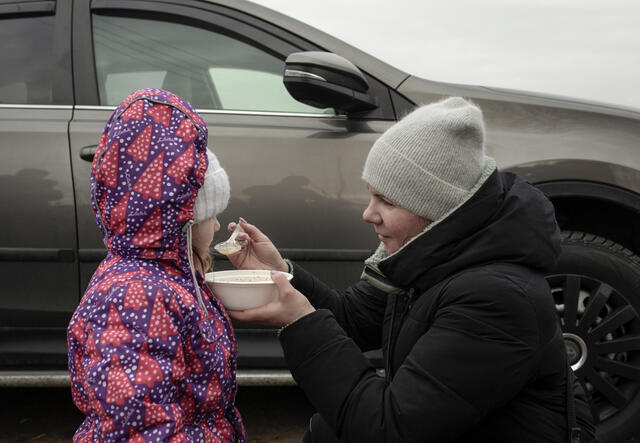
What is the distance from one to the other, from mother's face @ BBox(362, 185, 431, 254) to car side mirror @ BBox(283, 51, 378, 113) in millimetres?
930

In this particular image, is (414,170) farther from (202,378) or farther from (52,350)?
(52,350)

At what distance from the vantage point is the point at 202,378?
140 cm

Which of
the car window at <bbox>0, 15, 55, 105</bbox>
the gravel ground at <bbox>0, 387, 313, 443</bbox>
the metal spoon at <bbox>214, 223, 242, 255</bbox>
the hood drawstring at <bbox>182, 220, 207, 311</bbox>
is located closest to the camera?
the hood drawstring at <bbox>182, 220, 207, 311</bbox>

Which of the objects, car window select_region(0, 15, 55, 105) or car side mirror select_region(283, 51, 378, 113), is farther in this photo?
car window select_region(0, 15, 55, 105)

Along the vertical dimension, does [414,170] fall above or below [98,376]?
above

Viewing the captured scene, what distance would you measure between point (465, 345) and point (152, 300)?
2.03 feet

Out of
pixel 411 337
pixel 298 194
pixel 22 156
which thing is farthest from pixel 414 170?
pixel 22 156

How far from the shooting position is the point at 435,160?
1.42 metres

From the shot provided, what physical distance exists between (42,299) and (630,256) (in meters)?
2.25

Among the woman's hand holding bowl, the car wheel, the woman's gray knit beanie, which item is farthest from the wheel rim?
the woman's hand holding bowl

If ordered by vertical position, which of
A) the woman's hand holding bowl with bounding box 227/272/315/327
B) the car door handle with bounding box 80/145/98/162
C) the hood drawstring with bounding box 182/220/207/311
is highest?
the hood drawstring with bounding box 182/220/207/311

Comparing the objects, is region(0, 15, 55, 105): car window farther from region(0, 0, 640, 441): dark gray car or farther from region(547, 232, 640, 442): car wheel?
region(547, 232, 640, 442): car wheel

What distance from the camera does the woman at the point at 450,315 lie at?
4.40 feet

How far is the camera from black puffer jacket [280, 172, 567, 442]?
1335 millimetres
